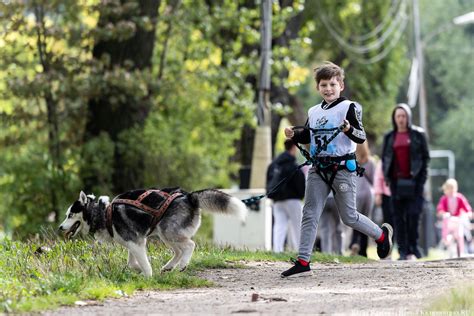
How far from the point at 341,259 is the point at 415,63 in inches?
969

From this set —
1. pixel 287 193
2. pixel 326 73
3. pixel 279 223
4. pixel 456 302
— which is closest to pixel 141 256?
pixel 326 73

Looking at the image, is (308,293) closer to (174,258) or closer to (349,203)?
(349,203)

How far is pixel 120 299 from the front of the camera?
9.70m

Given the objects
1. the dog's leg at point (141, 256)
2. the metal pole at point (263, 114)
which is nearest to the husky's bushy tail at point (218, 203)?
the dog's leg at point (141, 256)

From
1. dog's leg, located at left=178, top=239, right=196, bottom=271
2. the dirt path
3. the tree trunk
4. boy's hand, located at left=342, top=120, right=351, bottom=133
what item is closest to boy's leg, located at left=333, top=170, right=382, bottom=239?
the dirt path

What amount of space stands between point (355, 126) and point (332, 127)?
23 cm

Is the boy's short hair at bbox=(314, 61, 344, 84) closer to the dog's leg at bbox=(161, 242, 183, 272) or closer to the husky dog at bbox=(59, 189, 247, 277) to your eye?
the husky dog at bbox=(59, 189, 247, 277)

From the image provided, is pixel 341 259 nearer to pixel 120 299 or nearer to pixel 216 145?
pixel 120 299

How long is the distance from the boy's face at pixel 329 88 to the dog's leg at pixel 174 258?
209 cm

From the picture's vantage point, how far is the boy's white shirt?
11.0 metres

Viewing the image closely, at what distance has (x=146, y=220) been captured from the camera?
37.0 feet

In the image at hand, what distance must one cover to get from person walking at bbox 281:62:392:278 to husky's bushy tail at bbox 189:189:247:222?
0.64m

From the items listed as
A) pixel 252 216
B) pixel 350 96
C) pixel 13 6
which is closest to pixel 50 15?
pixel 13 6

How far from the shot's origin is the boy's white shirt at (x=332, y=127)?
1095 centimetres
